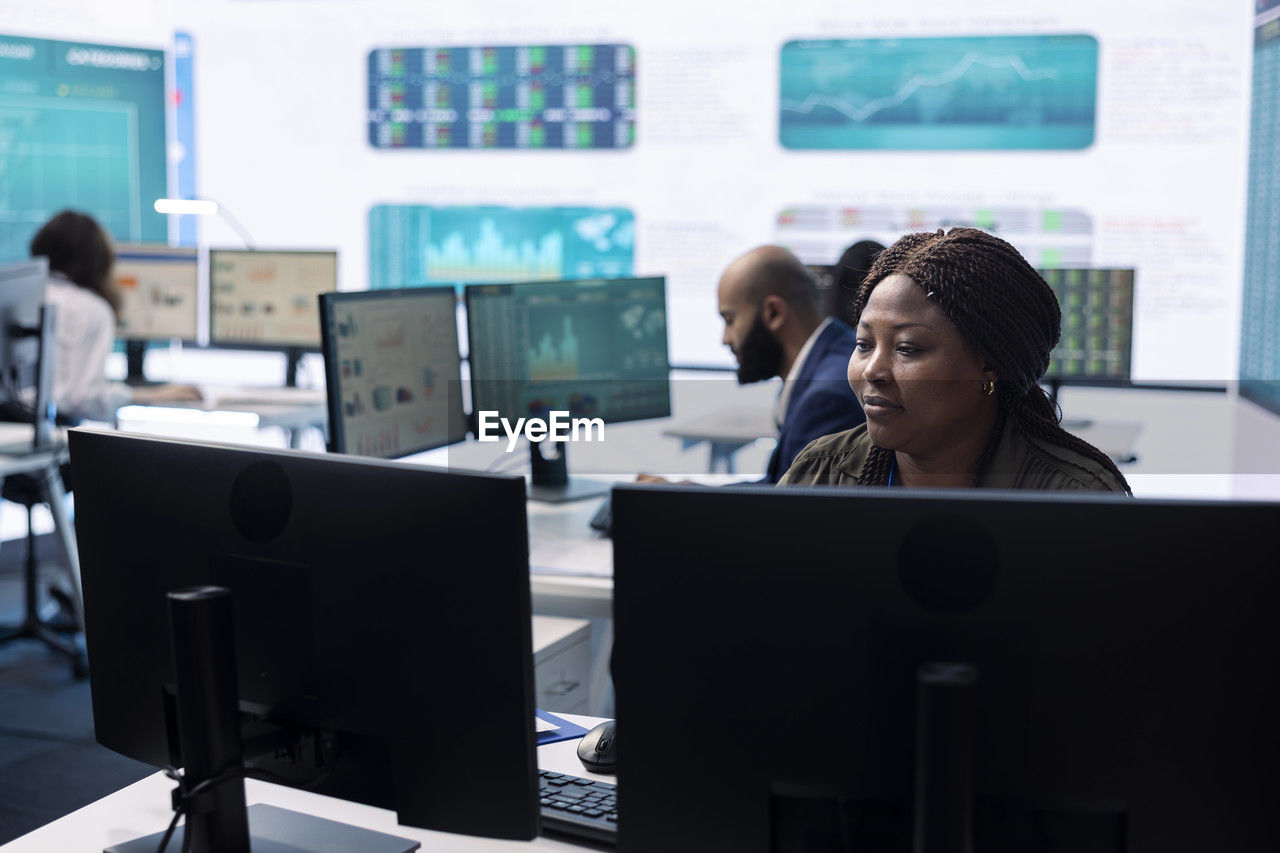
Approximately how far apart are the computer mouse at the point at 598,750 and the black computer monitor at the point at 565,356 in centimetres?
150

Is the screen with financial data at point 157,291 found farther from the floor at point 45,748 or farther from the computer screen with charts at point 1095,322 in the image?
the computer screen with charts at point 1095,322

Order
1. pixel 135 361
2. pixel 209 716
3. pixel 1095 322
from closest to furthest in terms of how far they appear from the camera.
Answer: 1. pixel 209 716
2. pixel 1095 322
3. pixel 135 361

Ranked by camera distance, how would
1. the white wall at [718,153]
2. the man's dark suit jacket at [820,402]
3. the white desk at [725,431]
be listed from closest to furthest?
the man's dark suit jacket at [820,402]
the white desk at [725,431]
the white wall at [718,153]

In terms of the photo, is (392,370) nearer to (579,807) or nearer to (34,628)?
(579,807)

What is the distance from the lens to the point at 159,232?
613 cm

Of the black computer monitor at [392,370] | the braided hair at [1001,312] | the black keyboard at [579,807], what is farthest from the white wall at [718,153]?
the black keyboard at [579,807]

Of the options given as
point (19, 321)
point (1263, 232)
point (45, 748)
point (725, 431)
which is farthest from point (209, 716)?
point (1263, 232)

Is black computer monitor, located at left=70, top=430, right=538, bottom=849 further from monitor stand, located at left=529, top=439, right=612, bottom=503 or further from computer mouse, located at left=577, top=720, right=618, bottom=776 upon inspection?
monitor stand, located at left=529, top=439, right=612, bottom=503

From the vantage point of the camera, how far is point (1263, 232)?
14.3 feet

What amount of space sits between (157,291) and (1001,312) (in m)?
4.58

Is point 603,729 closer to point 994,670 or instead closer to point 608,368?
point 994,670

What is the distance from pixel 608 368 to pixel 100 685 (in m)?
1.92

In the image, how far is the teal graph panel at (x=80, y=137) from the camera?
19.0ft

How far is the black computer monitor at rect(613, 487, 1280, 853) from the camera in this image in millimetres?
842
